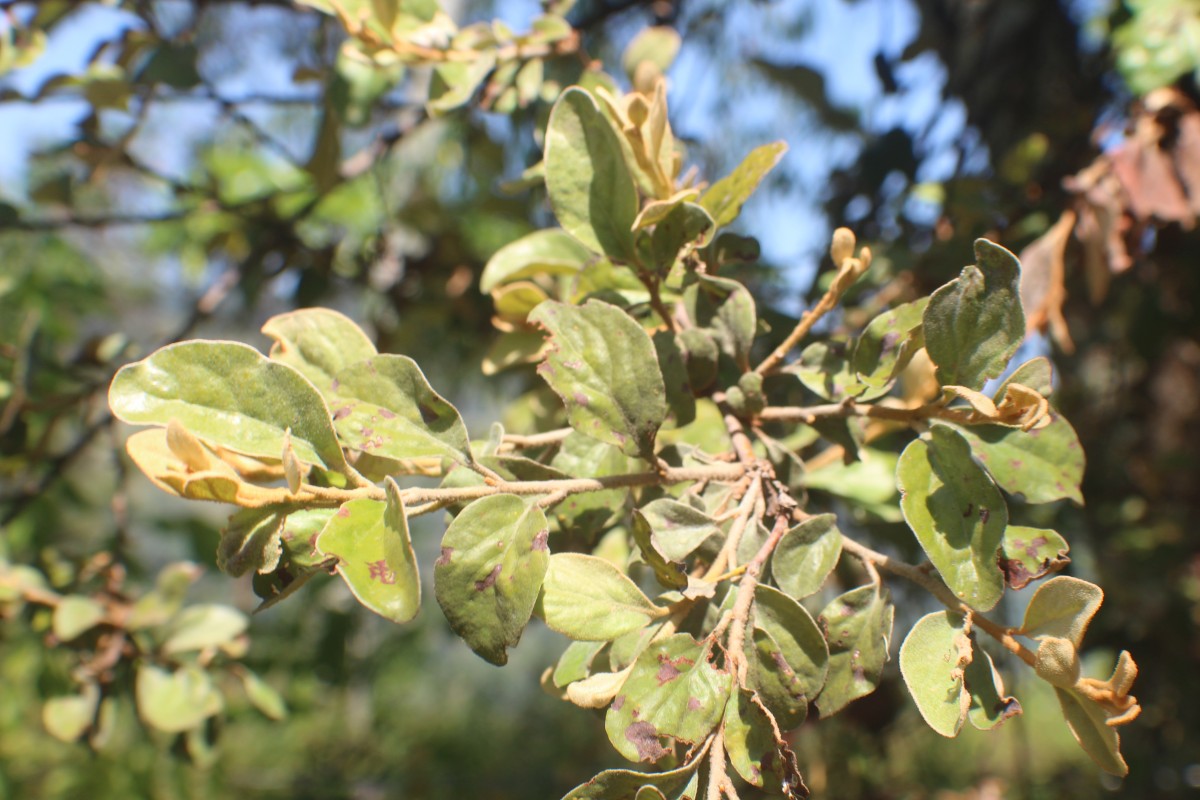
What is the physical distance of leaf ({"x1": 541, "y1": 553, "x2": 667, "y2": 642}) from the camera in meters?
0.36

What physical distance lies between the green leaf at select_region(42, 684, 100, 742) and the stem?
73 centimetres

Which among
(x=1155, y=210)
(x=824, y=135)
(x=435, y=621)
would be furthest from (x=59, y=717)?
(x=824, y=135)

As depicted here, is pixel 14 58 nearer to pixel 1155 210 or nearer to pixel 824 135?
pixel 1155 210

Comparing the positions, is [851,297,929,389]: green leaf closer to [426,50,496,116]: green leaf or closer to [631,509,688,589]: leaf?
[631,509,688,589]: leaf

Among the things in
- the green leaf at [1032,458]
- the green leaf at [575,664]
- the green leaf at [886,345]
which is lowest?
the green leaf at [575,664]

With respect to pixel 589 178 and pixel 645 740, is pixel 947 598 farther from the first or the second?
pixel 589 178

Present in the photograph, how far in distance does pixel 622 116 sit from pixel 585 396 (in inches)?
6.6

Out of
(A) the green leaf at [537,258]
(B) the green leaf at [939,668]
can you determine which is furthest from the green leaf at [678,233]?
(B) the green leaf at [939,668]

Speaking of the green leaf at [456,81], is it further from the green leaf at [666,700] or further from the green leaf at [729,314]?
the green leaf at [666,700]

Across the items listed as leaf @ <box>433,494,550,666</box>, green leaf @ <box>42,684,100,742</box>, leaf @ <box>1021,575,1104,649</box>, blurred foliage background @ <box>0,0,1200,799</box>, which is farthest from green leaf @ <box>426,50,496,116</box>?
green leaf @ <box>42,684,100,742</box>

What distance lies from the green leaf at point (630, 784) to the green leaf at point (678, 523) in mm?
92

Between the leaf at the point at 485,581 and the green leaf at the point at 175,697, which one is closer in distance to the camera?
the leaf at the point at 485,581

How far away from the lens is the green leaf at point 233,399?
1.15 ft

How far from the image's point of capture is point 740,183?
45 centimetres
